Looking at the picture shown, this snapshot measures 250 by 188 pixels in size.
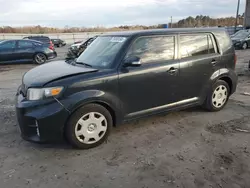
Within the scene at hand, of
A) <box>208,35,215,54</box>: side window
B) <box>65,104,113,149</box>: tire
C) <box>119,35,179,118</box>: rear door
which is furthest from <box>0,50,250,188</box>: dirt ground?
<box>208,35,215,54</box>: side window

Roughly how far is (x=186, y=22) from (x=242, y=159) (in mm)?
57745

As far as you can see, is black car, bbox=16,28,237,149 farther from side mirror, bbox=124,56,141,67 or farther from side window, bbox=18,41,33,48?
side window, bbox=18,41,33,48

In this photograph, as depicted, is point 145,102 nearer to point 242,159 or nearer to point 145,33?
A: point 145,33

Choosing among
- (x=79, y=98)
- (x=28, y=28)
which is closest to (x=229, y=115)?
(x=79, y=98)

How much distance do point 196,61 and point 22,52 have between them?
11141 mm

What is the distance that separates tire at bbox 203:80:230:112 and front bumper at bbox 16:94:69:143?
114 inches

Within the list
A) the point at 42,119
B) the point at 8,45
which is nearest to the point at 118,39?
the point at 42,119

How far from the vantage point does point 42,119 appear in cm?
325

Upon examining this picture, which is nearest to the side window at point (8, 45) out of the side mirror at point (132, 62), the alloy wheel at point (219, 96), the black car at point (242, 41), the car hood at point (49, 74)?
the car hood at point (49, 74)

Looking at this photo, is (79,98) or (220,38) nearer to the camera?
(79,98)

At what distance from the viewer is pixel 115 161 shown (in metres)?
3.28

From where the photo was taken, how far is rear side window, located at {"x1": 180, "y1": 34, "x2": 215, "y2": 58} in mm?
4328

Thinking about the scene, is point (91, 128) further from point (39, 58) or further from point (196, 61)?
point (39, 58)

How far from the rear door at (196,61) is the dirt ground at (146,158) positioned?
647mm
